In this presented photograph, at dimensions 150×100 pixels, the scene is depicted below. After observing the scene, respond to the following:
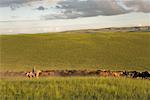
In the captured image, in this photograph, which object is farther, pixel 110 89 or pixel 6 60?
pixel 6 60

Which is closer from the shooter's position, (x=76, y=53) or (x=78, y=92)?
(x=78, y=92)

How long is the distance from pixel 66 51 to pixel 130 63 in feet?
23.9

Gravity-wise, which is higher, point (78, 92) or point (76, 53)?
point (78, 92)

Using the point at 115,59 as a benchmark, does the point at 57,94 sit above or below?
above

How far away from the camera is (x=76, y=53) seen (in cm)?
3941

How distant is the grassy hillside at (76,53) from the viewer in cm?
3406

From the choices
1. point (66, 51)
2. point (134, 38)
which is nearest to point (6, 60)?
point (66, 51)

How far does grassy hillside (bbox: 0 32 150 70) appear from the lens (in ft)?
112

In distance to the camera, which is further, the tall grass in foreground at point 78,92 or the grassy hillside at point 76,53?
the grassy hillside at point 76,53

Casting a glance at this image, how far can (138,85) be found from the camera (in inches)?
516

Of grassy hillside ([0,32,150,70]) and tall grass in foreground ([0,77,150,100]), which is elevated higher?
tall grass in foreground ([0,77,150,100])

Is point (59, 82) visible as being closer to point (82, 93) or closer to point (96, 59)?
point (82, 93)

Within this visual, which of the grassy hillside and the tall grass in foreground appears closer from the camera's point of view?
the tall grass in foreground

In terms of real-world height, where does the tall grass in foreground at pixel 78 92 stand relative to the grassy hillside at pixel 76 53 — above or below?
above
